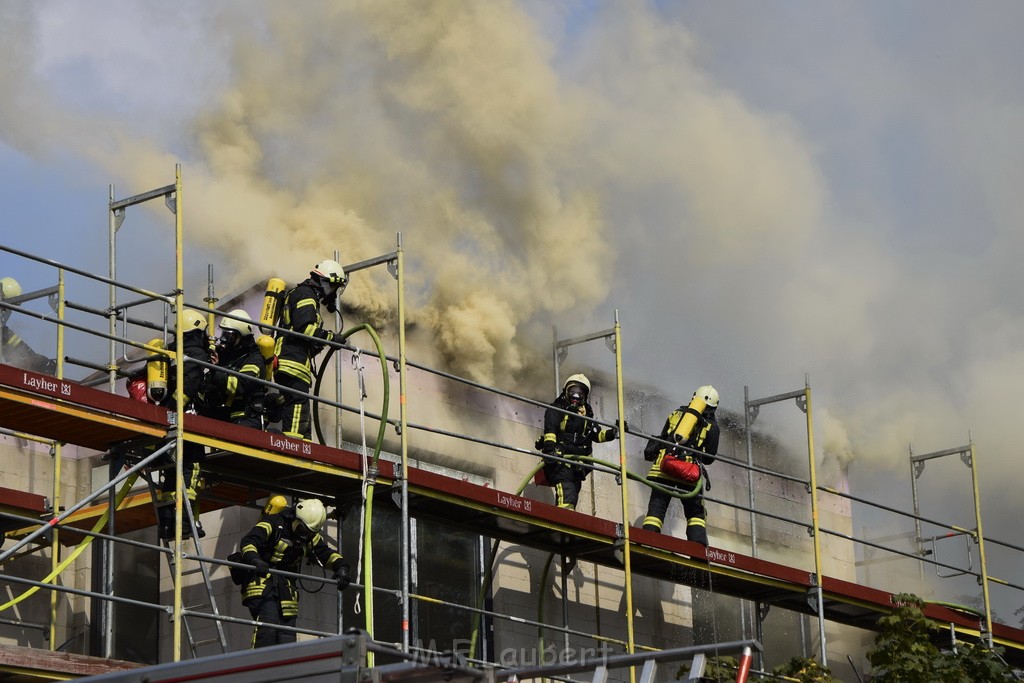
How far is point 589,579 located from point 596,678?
1026 cm

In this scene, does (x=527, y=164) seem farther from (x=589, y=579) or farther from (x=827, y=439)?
(x=589, y=579)

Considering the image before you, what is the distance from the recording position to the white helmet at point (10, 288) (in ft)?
55.6

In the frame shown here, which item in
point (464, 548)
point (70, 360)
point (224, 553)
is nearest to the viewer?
point (70, 360)

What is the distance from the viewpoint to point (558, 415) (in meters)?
18.3

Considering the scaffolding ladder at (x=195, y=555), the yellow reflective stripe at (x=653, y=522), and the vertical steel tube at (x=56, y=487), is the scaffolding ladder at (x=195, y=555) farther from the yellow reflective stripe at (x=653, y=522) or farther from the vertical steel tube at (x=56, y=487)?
the yellow reflective stripe at (x=653, y=522)

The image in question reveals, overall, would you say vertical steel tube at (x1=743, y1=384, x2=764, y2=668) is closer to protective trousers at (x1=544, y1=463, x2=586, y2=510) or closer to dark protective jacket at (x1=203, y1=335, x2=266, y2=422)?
protective trousers at (x1=544, y1=463, x2=586, y2=510)

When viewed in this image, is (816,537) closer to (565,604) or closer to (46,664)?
(565,604)

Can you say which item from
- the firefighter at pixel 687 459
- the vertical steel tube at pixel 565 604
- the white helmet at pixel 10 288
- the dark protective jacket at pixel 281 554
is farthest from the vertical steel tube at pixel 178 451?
the firefighter at pixel 687 459

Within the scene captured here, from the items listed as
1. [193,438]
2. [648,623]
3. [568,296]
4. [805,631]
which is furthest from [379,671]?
[568,296]

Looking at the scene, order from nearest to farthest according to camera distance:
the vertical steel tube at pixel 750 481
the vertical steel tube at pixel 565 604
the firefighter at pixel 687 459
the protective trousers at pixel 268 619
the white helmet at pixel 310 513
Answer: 1. the protective trousers at pixel 268 619
2. the white helmet at pixel 310 513
3. the vertical steel tube at pixel 565 604
4. the firefighter at pixel 687 459
5. the vertical steel tube at pixel 750 481

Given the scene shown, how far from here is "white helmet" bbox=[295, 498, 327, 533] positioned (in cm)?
1440

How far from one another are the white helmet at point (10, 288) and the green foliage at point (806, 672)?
8.24 meters

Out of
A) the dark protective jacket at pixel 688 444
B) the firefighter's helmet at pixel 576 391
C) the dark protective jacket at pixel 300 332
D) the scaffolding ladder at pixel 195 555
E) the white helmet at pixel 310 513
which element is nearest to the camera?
the scaffolding ladder at pixel 195 555

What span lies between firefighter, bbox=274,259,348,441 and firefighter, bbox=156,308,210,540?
0.67m
